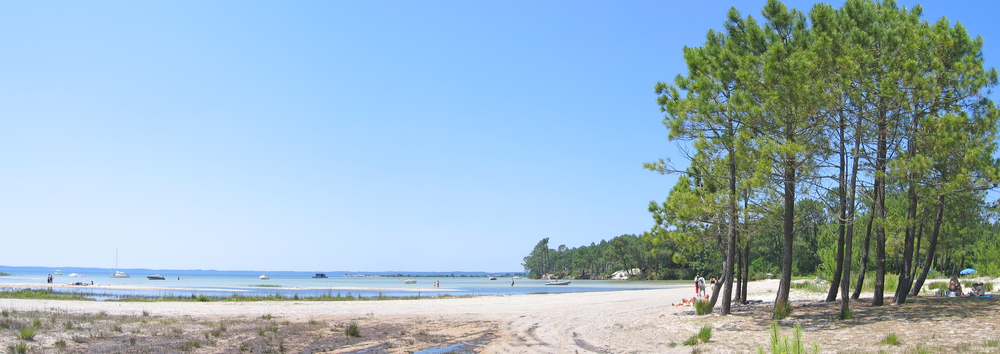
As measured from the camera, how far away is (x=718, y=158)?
56.9 feet

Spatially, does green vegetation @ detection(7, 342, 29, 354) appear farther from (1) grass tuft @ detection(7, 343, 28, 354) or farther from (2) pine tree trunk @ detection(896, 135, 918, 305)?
(2) pine tree trunk @ detection(896, 135, 918, 305)

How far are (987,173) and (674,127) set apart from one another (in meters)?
7.18

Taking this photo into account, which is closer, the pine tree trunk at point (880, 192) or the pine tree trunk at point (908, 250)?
the pine tree trunk at point (880, 192)

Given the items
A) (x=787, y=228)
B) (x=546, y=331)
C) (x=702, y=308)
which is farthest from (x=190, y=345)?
(x=787, y=228)

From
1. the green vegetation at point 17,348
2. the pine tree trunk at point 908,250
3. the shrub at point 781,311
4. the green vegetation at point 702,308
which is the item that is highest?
the pine tree trunk at point 908,250

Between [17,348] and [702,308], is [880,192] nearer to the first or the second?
[702,308]

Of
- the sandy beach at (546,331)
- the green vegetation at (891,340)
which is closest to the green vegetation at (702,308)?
the sandy beach at (546,331)

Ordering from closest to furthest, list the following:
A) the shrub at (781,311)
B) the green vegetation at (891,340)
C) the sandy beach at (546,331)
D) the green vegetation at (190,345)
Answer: the green vegetation at (891,340), the sandy beach at (546,331), the green vegetation at (190,345), the shrub at (781,311)

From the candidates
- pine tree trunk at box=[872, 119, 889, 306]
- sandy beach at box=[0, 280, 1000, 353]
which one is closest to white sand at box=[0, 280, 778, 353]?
sandy beach at box=[0, 280, 1000, 353]

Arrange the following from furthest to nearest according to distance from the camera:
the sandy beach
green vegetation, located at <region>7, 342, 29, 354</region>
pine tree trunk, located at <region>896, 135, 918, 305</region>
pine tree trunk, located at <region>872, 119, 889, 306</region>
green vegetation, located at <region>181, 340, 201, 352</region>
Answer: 1. pine tree trunk, located at <region>896, 135, 918, 305</region>
2. pine tree trunk, located at <region>872, 119, 889, 306</region>
3. green vegetation, located at <region>181, 340, 201, 352</region>
4. the sandy beach
5. green vegetation, located at <region>7, 342, 29, 354</region>

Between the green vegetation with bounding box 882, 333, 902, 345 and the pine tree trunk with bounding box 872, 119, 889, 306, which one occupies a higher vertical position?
the pine tree trunk with bounding box 872, 119, 889, 306

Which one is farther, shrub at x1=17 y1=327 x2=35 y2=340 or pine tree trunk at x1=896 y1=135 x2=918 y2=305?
pine tree trunk at x1=896 y1=135 x2=918 y2=305

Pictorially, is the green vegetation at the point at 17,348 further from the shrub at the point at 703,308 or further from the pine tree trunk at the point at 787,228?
the pine tree trunk at the point at 787,228

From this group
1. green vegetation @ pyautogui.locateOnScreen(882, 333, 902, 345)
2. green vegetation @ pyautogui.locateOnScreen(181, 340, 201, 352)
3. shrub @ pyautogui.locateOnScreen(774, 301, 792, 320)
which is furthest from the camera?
shrub @ pyautogui.locateOnScreen(774, 301, 792, 320)
